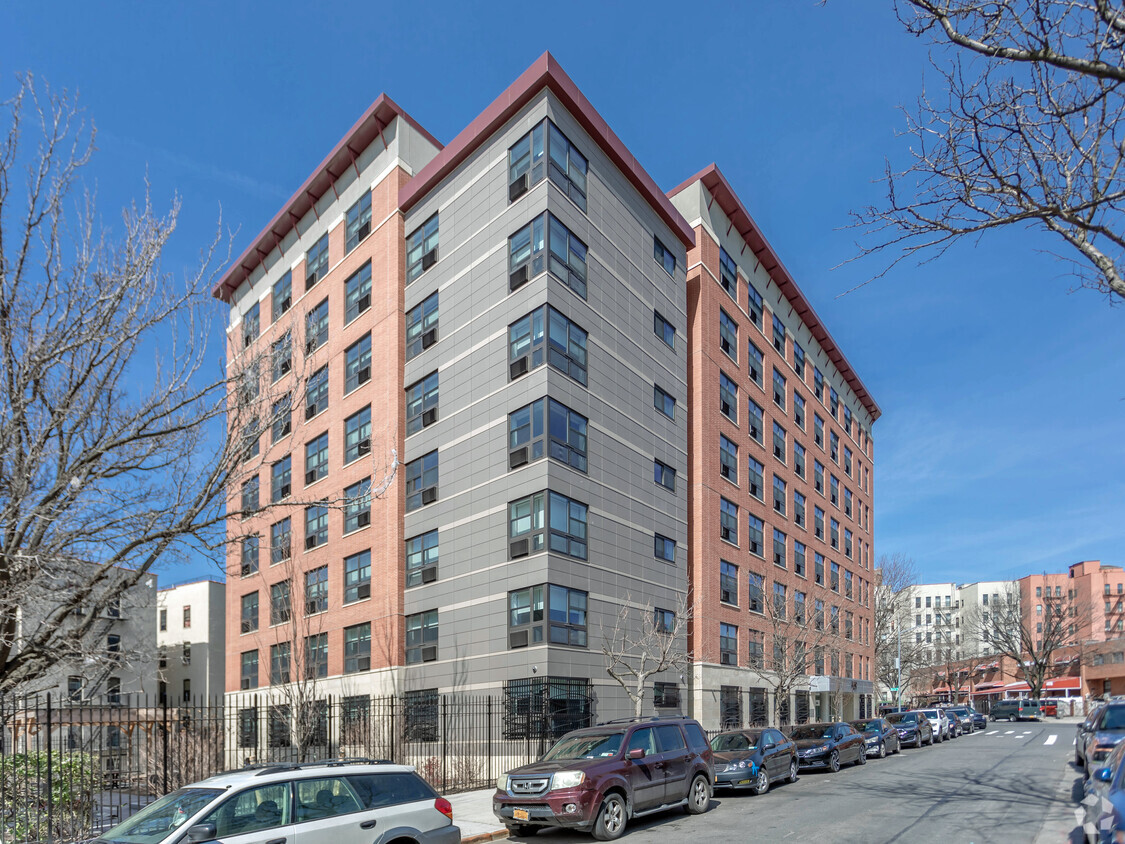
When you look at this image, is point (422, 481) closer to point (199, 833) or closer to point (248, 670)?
point (248, 670)

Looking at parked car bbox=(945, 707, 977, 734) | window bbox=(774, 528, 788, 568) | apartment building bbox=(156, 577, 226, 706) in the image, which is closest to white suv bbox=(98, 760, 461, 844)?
window bbox=(774, 528, 788, 568)

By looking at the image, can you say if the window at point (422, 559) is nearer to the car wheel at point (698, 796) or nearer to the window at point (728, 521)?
the window at point (728, 521)

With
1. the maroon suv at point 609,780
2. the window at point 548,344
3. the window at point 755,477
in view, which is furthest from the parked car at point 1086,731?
the window at point 755,477

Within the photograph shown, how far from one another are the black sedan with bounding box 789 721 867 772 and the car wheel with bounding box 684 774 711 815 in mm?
7689

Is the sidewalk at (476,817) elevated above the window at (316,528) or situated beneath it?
situated beneath

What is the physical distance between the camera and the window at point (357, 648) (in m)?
34.8

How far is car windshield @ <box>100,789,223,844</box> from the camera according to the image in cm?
862

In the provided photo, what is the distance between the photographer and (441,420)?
109 ft

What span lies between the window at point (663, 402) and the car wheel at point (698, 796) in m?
19.4

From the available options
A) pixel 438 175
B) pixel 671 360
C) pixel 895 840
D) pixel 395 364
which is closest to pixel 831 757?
pixel 895 840

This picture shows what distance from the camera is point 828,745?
2559 centimetres

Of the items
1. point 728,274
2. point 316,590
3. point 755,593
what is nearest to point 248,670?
point 316,590

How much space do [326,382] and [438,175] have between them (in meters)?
10.6

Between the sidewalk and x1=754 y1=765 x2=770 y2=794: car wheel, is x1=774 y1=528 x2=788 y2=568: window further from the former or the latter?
the sidewalk
